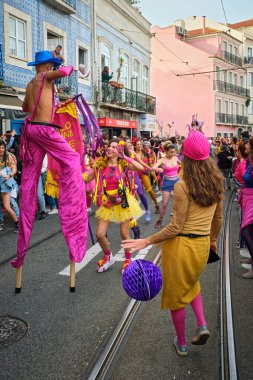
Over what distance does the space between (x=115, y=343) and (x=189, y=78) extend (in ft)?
134

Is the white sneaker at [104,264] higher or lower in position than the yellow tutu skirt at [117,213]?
lower

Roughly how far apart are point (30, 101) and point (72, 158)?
0.77 metres

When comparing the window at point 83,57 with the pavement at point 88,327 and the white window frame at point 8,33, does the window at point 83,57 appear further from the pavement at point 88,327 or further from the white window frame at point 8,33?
the pavement at point 88,327

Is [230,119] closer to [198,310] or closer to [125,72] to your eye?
[125,72]

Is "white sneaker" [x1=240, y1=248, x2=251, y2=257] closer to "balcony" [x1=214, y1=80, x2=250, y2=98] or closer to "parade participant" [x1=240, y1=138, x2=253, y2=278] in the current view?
Answer: "parade participant" [x1=240, y1=138, x2=253, y2=278]

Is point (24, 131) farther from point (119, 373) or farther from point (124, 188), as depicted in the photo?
point (119, 373)

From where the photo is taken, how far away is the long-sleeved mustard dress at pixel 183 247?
9.86ft

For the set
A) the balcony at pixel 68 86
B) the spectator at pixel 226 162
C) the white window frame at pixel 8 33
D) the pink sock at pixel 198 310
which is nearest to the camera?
the pink sock at pixel 198 310

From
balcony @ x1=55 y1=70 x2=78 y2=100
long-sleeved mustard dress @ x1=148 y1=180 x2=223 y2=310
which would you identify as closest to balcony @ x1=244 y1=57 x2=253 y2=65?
balcony @ x1=55 y1=70 x2=78 y2=100

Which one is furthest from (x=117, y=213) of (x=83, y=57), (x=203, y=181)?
(x=83, y=57)

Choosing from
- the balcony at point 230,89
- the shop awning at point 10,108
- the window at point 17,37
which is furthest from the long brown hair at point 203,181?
the balcony at point 230,89

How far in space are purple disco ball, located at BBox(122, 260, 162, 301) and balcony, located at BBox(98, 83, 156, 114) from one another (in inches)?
701

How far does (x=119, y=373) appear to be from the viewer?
2.99m

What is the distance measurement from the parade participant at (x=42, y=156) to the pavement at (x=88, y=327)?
1.75ft
